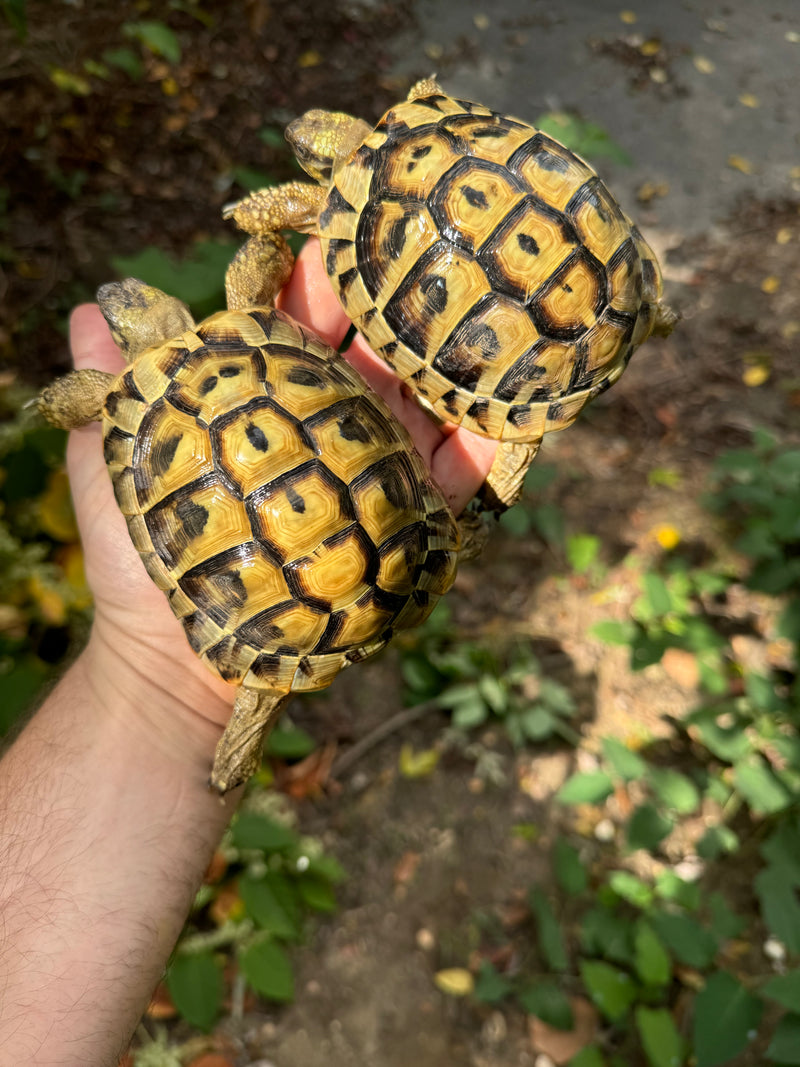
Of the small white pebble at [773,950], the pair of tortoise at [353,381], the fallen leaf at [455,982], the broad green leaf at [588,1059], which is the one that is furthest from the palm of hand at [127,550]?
the small white pebble at [773,950]

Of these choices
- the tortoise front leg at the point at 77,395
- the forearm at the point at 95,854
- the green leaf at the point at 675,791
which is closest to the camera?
the forearm at the point at 95,854

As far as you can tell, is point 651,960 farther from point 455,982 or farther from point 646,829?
point 455,982

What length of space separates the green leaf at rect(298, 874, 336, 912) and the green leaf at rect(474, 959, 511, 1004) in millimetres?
557

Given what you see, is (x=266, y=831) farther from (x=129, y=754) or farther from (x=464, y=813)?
(x=464, y=813)

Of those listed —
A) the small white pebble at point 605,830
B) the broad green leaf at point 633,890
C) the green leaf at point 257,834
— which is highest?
the green leaf at point 257,834

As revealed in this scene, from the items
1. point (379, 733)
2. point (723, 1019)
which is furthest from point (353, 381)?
point (723, 1019)

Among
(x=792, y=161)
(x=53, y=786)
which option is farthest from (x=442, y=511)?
(x=792, y=161)

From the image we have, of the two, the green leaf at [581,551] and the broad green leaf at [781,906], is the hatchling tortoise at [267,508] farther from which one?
the broad green leaf at [781,906]

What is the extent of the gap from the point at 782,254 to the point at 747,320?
2.03ft

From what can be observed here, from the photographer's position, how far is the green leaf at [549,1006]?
238 cm

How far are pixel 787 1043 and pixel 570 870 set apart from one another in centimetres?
83

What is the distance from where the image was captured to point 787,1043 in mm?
1807

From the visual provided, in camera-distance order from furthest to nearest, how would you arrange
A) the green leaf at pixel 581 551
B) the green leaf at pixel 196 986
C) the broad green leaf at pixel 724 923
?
the green leaf at pixel 581 551 < the broad green leaf at pixel 724 923 < the green leaf at pixel 196 986

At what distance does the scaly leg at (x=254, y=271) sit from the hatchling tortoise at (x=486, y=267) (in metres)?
0.17
